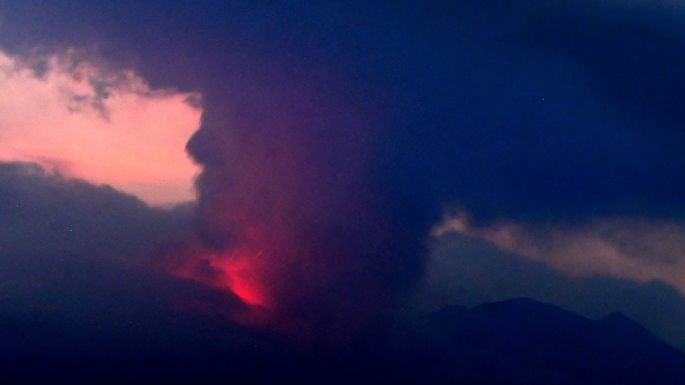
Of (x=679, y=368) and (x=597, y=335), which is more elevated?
(x=597, y=335)

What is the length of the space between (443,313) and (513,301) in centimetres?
124

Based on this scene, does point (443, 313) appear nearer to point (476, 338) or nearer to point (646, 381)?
point (476, 338)

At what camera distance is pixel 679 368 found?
32.1ft

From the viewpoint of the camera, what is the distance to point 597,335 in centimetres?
961

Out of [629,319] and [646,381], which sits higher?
[629,319]

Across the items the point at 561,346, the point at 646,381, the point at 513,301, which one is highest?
the point at 513,301

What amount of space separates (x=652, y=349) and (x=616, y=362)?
65cm

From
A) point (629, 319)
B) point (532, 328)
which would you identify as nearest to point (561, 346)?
point (532, 328)

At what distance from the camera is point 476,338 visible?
984 cm

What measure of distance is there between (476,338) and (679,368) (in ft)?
11.7

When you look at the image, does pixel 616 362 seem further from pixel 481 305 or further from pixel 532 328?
pixel 481 305

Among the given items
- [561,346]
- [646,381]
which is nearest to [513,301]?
[561,346]

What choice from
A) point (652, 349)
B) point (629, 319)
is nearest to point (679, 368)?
point (652, 349)

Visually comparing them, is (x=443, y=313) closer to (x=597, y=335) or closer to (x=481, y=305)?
(x=481, y=305)
